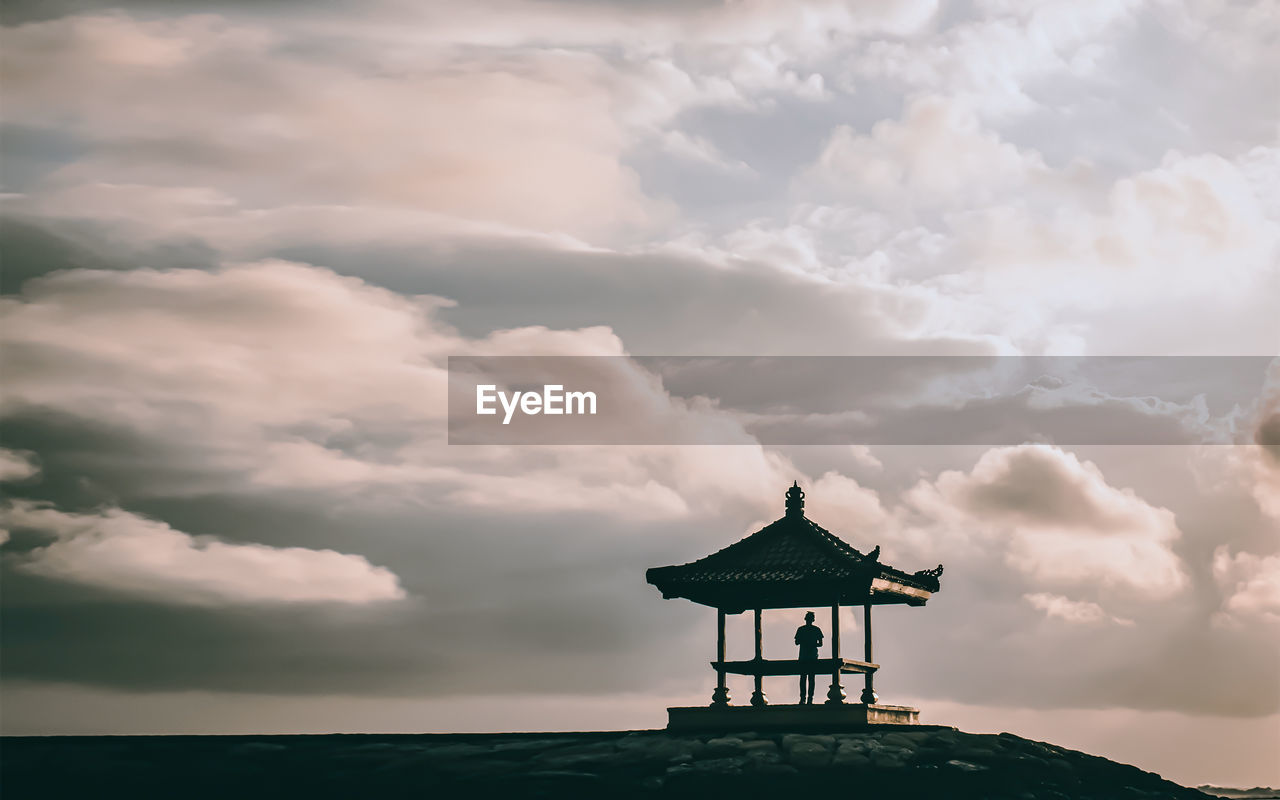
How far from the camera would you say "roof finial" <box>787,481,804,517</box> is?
2812 cm

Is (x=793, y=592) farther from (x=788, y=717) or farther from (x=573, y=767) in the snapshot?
(x=573, y=767)

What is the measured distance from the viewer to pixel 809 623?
88.6 ft

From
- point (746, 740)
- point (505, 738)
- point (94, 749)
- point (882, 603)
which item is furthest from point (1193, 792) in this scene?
point (94, 749)

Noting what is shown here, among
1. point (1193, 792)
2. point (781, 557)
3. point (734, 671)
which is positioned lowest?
point (1193, 792)

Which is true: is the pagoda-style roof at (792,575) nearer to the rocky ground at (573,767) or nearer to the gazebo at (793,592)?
the gazebo at (793,592)

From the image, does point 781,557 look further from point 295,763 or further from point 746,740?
point 295,763

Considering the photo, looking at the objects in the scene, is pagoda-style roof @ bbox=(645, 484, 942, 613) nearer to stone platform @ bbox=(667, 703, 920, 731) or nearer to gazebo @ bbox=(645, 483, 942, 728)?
gazebo @ bbox=(645, 483, 942, 728)

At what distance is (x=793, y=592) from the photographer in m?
26.7

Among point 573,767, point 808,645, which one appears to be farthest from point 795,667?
point 573,767

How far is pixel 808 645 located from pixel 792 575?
1553 millimetres

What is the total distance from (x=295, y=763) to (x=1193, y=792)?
54.7 feet

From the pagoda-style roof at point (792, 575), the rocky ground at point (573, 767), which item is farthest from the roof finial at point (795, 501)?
the rocky ground at point (573, 767)

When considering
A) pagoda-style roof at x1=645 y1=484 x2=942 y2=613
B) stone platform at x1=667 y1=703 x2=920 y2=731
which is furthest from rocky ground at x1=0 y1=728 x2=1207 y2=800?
pagoda-style roof at x1=645 y1=484 x2=942 y2=613

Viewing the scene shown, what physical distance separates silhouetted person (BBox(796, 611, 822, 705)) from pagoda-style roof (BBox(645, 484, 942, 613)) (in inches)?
18.3
